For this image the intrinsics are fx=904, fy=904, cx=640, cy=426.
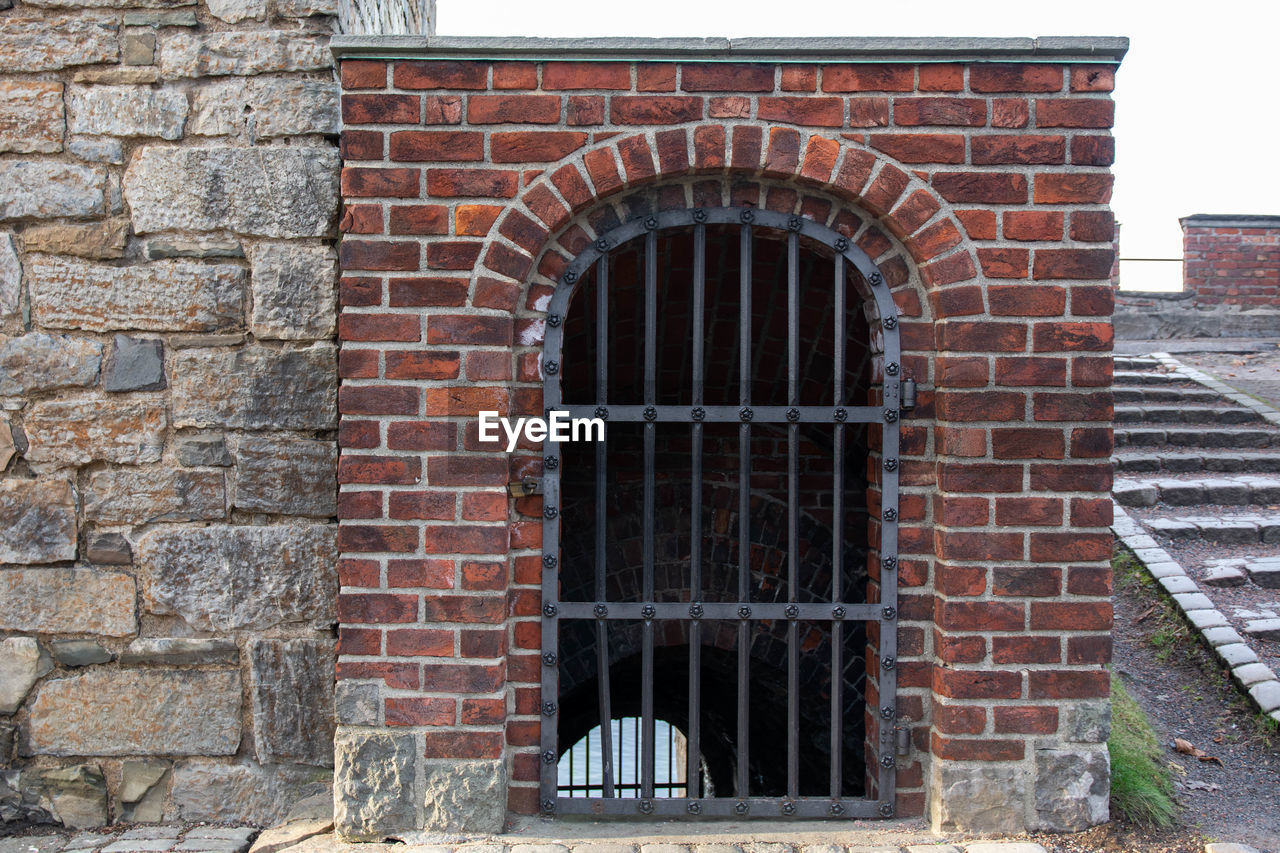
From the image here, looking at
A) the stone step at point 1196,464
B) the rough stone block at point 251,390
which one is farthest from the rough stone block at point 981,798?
the stone step at point 1196,464

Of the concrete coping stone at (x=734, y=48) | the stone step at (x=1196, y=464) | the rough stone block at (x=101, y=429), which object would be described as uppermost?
the concrete coping stone at (x=734, y=48)

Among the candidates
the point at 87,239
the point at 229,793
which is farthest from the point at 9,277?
the point at 229,793

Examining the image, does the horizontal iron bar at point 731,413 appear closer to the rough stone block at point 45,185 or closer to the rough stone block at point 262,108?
the rough stone block at point 262,108

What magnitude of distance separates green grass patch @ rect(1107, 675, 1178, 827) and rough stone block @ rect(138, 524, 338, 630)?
246cm

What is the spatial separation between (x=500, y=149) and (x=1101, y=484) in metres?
1.91

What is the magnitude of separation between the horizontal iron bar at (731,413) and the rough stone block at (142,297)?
3.67ft

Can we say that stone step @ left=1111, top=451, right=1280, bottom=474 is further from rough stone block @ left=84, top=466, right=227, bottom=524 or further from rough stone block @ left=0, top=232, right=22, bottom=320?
rough stone block @ left=0, top=232, right=22, bottom=320

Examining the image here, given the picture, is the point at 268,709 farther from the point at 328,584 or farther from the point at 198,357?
the point at 198,357

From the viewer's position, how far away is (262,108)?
277cm

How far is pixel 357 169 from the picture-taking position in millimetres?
2508

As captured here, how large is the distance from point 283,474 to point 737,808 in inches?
66.2

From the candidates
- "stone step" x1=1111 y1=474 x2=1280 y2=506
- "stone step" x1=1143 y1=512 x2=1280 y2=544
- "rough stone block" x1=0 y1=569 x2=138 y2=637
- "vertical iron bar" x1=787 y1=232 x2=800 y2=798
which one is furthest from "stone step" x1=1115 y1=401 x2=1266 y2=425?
"rough stone block" x1=0 y1=569 x2=138 y2=637

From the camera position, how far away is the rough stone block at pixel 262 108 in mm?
2768

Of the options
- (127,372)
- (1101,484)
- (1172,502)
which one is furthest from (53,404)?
(1172,502)
